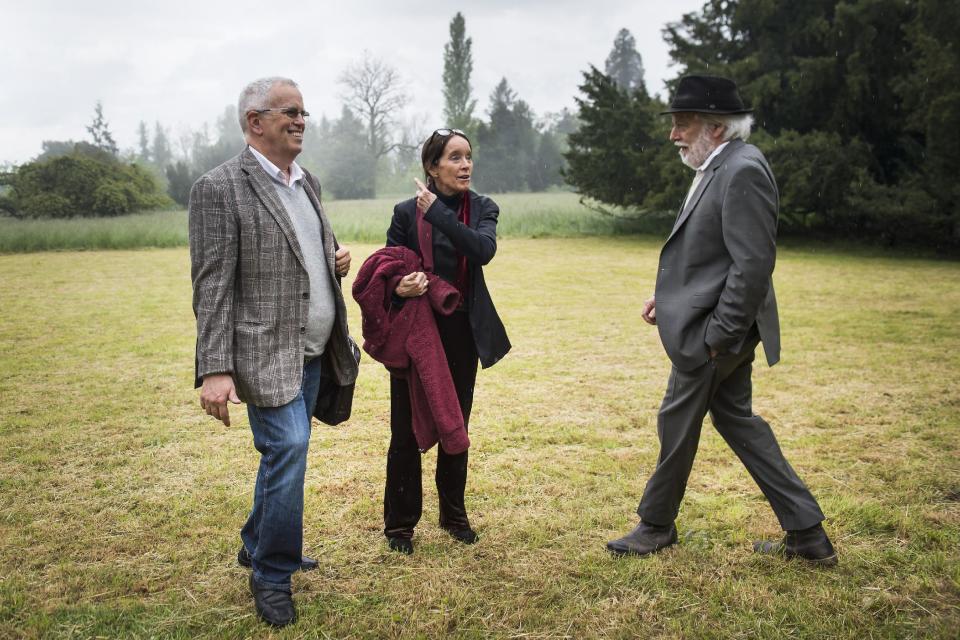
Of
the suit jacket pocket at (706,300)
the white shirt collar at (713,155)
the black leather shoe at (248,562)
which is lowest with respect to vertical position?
the black leather shoe at (248,562)

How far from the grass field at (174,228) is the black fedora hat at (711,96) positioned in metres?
19.1

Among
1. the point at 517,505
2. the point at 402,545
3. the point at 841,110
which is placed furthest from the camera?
the point at 841,110

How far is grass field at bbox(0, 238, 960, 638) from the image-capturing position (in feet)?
9.20

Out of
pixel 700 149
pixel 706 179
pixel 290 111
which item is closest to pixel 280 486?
pixel 290 111

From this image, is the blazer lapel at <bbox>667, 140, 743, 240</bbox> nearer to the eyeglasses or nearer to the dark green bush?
the eyeglasses

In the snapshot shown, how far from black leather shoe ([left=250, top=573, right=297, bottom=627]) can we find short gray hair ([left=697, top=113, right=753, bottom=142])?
2.49 meters

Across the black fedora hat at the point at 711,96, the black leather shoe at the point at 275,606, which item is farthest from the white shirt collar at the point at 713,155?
the black leather shoe at the point at 275,606

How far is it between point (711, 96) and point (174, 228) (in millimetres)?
Answer: 21278

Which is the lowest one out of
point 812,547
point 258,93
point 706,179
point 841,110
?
point 812,547

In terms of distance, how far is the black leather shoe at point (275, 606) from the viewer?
2723 mm

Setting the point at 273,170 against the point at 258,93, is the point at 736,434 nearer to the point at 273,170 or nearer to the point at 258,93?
the point at 273,170

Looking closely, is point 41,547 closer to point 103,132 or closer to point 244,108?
point 244,108

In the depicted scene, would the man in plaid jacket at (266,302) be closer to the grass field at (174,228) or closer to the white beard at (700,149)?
the white beard at (700,149)

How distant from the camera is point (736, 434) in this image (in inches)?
121
